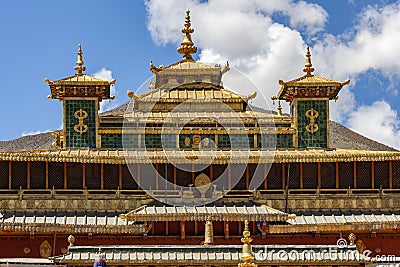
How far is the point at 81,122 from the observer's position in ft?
146

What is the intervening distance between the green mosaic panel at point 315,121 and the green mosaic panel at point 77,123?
10.1 m

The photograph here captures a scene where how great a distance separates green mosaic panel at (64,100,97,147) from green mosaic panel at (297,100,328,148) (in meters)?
10.1

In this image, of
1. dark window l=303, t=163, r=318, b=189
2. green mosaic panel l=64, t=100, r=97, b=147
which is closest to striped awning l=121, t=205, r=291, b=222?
dark window l=303, t=163, r=318, b=189

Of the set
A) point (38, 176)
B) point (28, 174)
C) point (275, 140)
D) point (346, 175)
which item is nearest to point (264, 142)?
point (275, 140)

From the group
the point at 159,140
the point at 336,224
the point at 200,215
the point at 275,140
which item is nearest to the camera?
the point at 200,215

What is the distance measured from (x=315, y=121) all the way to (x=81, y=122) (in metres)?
11.5

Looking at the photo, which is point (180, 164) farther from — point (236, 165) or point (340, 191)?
point (340, 191)

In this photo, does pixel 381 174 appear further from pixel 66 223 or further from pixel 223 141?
pixel 66 223

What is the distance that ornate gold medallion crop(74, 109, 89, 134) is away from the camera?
4434 cm

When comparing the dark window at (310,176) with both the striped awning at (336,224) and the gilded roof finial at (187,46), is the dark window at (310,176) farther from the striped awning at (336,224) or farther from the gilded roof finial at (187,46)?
the gilded roof finial at (187,46)

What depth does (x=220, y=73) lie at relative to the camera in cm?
4891

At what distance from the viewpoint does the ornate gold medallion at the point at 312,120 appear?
45.1 m

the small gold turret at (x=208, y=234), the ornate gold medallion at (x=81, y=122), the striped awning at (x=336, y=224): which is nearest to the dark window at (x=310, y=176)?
the striped awning at (x=336, y=224)

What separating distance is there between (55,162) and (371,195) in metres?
14.3
